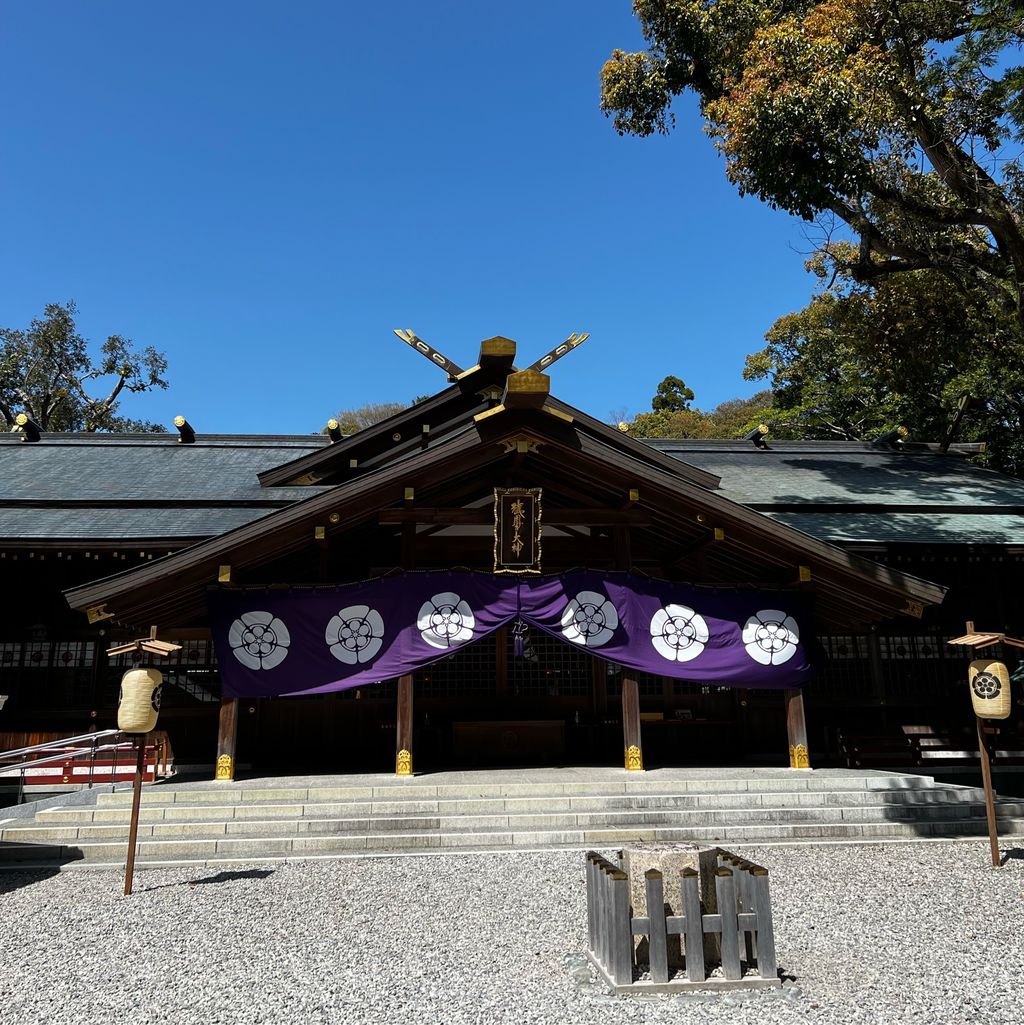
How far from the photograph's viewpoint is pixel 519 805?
9.34 m

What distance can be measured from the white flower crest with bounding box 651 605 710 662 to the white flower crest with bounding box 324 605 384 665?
156 inches

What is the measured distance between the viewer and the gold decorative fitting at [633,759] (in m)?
10.8

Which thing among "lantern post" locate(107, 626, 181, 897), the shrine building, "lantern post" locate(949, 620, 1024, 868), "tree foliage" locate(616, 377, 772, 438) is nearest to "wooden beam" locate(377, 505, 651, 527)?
the shrine building

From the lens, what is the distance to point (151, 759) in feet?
40.9

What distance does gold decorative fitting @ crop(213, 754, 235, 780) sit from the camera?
10.1 m

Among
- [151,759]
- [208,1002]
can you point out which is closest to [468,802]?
[208,1002]

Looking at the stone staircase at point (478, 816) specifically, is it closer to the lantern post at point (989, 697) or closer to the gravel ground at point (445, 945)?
the gravel ground at point (445, 945)

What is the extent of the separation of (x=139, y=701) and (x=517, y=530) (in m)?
5.46

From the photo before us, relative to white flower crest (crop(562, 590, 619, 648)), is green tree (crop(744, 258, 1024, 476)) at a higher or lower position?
higher

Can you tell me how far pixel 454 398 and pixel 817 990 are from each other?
38.2 ft

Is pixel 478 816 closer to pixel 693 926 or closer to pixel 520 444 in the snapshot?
pixel 693 926

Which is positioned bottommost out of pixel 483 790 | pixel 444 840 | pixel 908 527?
pixel 444 840

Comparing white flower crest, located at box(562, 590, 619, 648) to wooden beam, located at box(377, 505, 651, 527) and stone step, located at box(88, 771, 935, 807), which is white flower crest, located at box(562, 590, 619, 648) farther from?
stone step, located at box(88, 771, 935, 807)

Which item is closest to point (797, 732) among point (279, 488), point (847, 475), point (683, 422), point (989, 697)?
point (989, 697)
